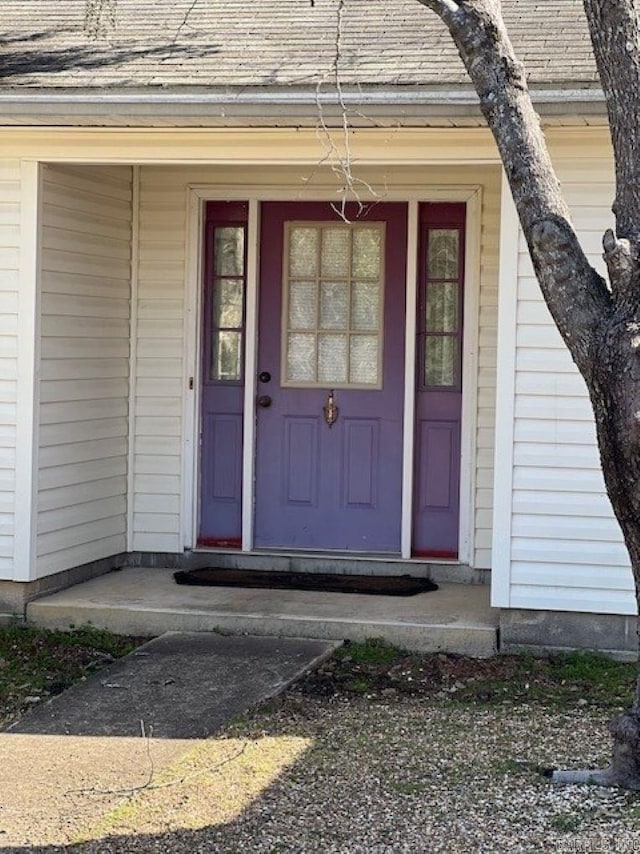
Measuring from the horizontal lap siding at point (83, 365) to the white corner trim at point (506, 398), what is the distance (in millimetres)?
2770

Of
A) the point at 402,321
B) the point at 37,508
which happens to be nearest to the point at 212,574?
the point at 37,508

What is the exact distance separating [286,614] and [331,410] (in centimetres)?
179

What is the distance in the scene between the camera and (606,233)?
4.73 m

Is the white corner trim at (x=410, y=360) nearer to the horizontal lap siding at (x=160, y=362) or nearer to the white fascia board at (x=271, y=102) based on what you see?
the horizontal lap siding at (x=160, y=362)

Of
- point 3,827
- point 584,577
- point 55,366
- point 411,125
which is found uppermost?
point 411,125

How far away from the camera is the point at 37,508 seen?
28.2 feet

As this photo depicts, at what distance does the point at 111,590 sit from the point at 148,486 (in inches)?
40.9

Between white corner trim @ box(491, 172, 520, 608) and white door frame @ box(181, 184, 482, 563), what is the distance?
4.54 ft

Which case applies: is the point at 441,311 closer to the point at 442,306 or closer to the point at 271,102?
the point at 442,306

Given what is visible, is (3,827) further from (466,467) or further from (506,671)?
(466,467)

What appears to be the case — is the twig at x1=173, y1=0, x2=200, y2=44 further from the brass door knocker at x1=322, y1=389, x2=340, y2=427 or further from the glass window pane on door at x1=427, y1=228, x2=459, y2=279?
the brass door knocker at x1=322, y1=389, x2=340, y2=427

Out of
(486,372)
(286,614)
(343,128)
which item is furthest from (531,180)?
(486,372)

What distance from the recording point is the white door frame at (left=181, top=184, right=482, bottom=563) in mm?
9266

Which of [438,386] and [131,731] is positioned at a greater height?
[438,386]
